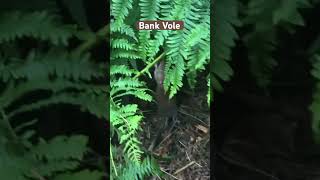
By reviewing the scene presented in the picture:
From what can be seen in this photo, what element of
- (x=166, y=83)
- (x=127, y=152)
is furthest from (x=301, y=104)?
(x=127, y=152)

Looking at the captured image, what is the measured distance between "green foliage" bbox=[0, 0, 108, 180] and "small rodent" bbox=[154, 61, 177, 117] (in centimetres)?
14

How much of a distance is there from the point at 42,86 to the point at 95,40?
18 centimetres

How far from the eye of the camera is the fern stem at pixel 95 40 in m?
1.41

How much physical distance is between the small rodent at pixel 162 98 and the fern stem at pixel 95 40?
0.53 ft

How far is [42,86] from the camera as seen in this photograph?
54.1 inches

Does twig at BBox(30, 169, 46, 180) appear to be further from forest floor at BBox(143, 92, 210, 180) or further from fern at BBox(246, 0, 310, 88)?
fern at BBox(246, 0, 310, 88)

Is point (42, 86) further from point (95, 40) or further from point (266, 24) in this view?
point (266, 24)

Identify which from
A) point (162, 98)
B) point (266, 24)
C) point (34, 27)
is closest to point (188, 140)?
point (162, 98)

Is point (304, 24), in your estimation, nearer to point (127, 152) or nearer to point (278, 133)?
point (278, 133)

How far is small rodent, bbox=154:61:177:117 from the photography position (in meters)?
1.36

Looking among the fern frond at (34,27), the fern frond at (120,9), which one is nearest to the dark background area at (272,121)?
the fern frond at (120,9)

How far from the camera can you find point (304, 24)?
1423 millimetres

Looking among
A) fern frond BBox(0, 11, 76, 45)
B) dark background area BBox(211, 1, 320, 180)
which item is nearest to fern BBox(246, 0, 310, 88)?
dark background area BBox(211, 1, 320, 180)

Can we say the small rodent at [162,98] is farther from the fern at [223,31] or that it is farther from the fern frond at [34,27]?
the fern frond at [34,27]
